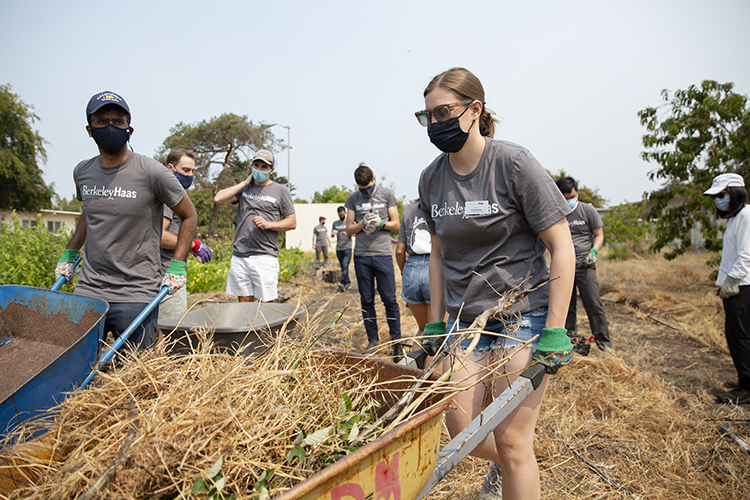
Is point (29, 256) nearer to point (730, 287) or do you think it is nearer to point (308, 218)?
point (730, 287)

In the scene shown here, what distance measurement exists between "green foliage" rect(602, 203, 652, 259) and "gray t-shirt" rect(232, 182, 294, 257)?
12492 mm

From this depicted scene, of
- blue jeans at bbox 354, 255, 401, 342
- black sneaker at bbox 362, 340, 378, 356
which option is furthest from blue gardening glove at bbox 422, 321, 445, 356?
blue jeans at bbox 354, 255, 401, 342

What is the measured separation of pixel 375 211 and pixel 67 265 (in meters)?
3.15

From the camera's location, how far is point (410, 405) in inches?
57.3

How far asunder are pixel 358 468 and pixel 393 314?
408 cm

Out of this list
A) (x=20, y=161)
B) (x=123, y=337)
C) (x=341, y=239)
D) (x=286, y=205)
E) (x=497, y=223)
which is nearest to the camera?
(x=497, y=223)

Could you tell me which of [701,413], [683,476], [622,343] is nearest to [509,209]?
[683,476]

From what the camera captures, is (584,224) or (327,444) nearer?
(327,444)

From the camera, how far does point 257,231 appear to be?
15.5 ft

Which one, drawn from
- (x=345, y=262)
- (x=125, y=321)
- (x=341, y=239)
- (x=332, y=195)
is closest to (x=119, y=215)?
(x=125, y=321)

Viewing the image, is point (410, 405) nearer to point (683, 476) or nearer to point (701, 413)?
point (683, 476)

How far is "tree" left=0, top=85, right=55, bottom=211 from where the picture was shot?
21.6 metres

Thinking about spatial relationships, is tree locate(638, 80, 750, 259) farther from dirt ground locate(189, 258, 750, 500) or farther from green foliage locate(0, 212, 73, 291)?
green foliage locate(0, 212, 73, 291)

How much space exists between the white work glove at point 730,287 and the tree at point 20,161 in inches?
1053
